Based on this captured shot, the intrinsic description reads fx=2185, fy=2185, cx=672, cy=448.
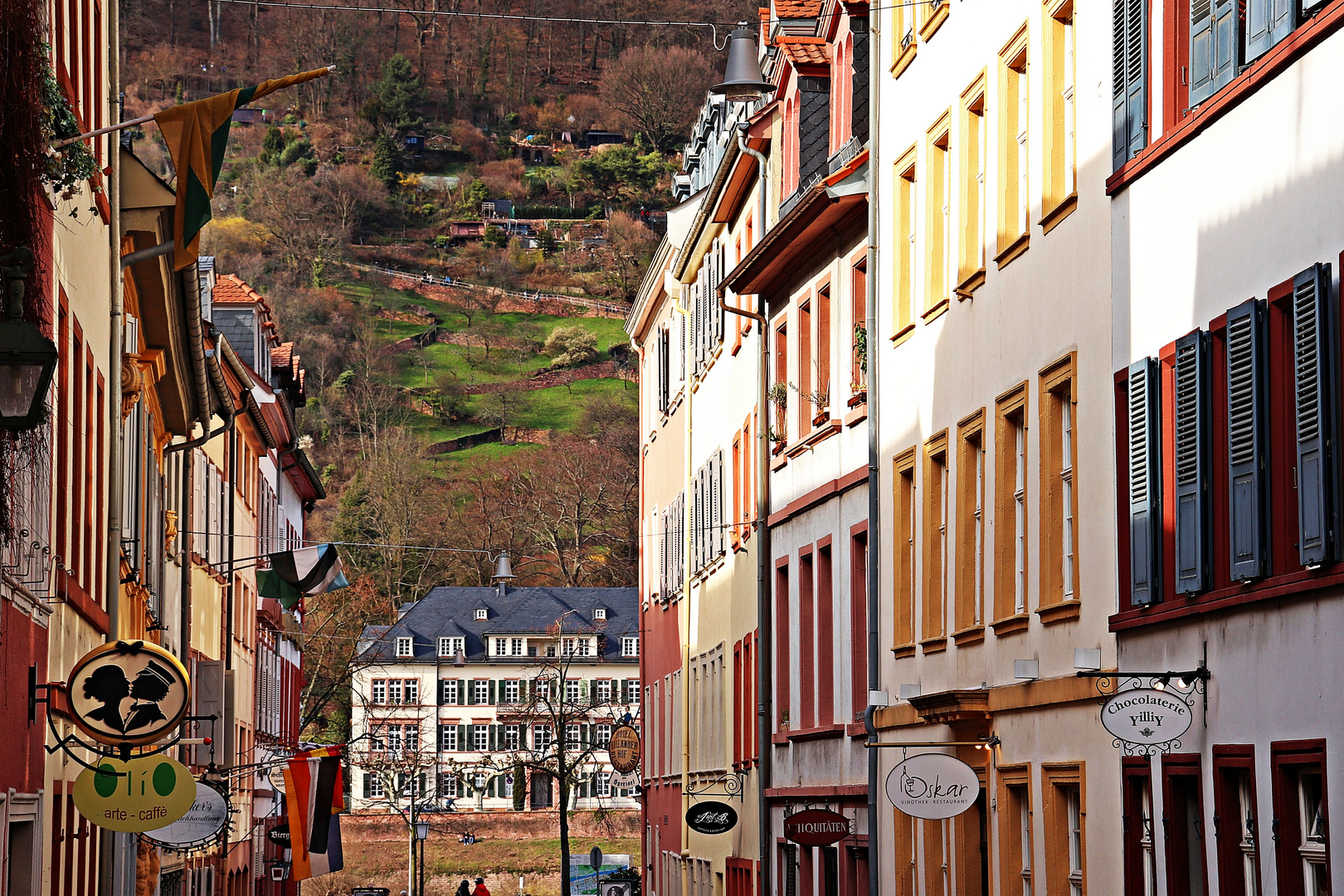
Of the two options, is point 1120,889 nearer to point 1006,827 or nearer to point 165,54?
point 1006,827

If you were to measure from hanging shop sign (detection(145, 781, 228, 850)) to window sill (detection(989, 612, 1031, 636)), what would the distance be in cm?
813

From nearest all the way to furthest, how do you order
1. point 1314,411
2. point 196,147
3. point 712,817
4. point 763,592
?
point 1314,411, point 196,147, point 763,592, point 712,817

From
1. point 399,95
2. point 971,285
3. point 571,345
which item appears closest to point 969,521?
point 971,285

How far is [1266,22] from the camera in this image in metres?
12.0

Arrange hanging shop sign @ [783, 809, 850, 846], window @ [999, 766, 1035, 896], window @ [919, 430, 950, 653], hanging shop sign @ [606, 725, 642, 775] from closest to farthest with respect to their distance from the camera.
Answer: window @ [999, 766, 1035, 896], window @ [919, 430, 950, 653], hanging shop sign @ [783, 809, 850, 846], hanging shop sign @ [606, 725, 642, 775]

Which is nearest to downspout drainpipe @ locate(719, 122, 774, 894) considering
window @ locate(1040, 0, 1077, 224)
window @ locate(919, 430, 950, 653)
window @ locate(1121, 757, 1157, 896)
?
window @ locate(919, 430, 950, 653)

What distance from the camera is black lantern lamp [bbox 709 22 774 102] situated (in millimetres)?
27734

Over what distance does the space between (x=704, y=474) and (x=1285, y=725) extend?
23384mm

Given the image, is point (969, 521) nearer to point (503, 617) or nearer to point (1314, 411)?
point (1314, 411)

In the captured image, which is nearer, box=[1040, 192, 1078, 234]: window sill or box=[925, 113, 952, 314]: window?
box=[1040, 192, 1078, 234]: window sill

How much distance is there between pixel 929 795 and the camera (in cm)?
1591

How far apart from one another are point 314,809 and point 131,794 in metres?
23.9

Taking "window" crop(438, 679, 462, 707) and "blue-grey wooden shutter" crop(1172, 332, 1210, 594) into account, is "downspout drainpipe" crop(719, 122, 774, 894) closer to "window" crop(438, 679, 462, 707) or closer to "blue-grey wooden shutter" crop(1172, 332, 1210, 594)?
"blue-grey wooden shutter" crop(1172, 332, 1210, 594)

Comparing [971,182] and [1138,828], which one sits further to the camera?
[971,182]
